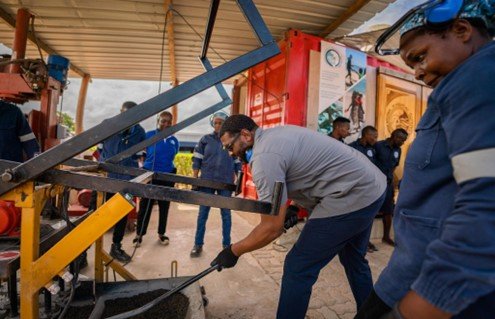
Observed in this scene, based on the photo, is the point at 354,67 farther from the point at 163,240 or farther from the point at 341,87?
the point at 163,240

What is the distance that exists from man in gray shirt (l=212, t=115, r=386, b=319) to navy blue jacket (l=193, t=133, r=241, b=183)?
208 centimetres

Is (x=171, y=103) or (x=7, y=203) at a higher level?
(x=171, y=103)

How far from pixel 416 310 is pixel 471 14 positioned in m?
0.78

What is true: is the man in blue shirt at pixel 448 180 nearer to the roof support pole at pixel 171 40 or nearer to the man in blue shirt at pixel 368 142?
the roof support pole at pixel 171 40

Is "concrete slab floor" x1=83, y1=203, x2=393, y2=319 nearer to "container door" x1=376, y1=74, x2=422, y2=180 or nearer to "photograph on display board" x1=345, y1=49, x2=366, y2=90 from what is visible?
Answer: "container door" x1=376, y1=74, x2=422, y2=180

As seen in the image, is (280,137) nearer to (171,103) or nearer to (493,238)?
(171,103)

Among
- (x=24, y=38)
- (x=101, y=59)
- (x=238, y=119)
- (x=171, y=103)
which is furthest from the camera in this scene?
(x=101, y=59)

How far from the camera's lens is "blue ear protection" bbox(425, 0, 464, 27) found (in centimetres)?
80

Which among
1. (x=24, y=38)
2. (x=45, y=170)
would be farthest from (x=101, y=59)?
(x=45, y=170)

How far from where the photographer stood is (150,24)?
15.6 ft

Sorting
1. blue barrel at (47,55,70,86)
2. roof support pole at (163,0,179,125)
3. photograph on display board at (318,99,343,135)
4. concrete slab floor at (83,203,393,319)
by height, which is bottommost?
concrete slab floor at (83,203,393,319)

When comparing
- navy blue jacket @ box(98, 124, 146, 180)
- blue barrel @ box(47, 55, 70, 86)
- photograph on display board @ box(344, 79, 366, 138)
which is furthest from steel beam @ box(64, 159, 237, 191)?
photograph on display board @ box(344, 79, 366, 138)

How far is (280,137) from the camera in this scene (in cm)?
183

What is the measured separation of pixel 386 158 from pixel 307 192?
3.25 metres
